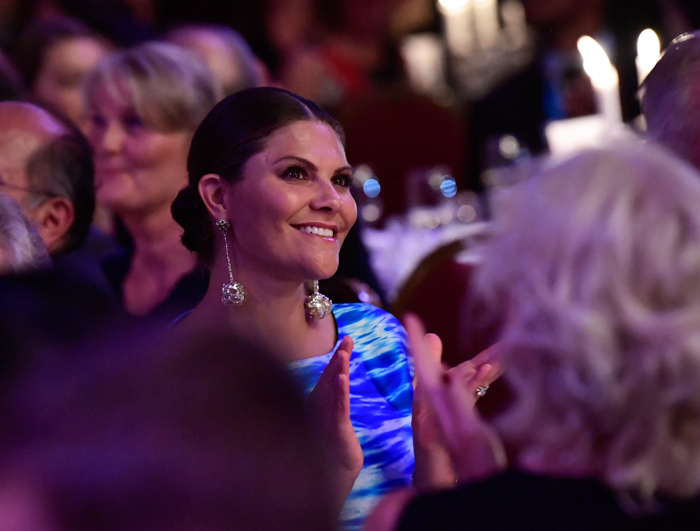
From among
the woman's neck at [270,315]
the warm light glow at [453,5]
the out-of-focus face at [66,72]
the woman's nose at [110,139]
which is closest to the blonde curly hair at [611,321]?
the woman's neck at [270,315]

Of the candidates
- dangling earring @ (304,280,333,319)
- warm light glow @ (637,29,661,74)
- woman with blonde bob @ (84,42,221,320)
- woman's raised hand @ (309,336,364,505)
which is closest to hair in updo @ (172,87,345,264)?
dangling earring @ (304,280,333,319)

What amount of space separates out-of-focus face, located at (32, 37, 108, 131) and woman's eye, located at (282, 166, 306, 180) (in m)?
2.44

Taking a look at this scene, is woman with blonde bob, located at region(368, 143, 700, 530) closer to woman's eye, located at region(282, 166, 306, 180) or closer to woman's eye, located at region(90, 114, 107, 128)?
woman's eye, located at region(282, 166, 306, 180)

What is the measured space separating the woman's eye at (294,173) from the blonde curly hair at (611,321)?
3.19ft

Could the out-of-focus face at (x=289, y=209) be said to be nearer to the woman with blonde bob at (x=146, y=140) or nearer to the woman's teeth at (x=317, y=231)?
the woman's teeth at (x=317, y=231)

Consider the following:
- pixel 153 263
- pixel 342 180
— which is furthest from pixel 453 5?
pixel 342 180

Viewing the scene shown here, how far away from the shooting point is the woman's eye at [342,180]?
225 centimetres

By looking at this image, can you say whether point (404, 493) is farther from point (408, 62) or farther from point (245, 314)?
point (408, 62)

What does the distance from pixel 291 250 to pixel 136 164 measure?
1244 millimetres

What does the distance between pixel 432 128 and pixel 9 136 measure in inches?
137

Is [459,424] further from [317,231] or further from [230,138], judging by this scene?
[230,138]

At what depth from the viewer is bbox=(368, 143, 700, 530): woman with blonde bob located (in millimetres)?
1168

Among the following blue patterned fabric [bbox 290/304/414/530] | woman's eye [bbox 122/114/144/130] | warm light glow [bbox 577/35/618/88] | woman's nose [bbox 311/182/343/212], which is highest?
woman's eye [bbox 122/114/144/130]

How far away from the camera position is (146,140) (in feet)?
10.5
